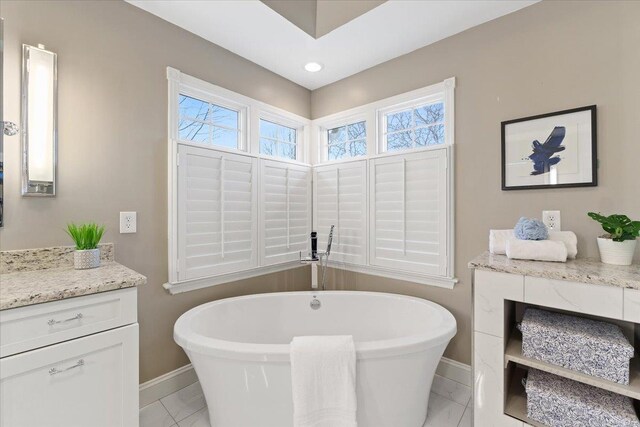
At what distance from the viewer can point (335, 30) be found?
2.05m

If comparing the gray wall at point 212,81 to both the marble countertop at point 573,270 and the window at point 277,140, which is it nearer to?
the marble countertop at point 573,270

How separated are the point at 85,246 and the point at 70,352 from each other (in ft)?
1.87

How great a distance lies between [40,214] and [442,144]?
2476mm

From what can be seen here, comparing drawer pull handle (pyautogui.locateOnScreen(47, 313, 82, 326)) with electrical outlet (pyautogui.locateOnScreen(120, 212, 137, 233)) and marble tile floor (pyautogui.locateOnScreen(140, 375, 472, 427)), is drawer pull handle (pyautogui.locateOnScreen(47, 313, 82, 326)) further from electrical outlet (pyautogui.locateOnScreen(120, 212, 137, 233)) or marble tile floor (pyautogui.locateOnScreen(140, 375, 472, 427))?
marble tile floor (pyautogui.locateOnScreen(140, 375, 472, 427))

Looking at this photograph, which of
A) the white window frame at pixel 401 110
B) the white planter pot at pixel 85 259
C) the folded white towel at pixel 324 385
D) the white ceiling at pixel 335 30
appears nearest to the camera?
the folded white towel at pixel 324 385

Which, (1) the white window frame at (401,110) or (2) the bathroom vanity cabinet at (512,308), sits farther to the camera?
(1) the white window frame at (401,110)

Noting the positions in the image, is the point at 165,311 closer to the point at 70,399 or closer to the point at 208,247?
the point at 208,247

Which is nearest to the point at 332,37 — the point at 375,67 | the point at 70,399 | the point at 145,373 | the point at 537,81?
the point at 375,67

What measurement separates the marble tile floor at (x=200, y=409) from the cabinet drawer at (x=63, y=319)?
34.6 inches

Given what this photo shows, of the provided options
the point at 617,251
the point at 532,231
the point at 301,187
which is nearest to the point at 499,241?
the point at 532,231

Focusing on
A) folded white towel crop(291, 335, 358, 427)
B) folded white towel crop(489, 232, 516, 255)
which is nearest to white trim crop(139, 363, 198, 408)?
folded white towel crop(291, 335, 358, 427)

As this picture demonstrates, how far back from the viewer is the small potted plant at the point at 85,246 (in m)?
1.48

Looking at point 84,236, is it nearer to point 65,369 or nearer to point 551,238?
point 65,369

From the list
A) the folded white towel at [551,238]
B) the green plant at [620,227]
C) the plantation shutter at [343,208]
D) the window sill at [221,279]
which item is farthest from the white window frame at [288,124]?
the green plant at [620,227]
